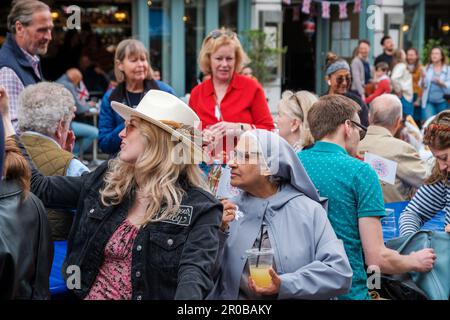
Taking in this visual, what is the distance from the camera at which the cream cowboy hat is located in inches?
119

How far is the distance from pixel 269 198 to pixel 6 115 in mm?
1262

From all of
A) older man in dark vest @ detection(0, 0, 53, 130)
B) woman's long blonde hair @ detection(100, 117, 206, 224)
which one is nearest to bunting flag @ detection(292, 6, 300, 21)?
older man in dark vest @ detection(0, 0, 53, 130)

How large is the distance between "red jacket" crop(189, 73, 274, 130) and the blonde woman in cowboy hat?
2229mm

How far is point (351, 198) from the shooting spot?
3443 mm

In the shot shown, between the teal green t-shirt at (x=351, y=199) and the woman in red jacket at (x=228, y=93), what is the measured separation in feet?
6.29

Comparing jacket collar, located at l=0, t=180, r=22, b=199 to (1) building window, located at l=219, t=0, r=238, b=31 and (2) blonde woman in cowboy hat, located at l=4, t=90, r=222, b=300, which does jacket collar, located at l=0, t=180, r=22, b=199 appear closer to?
(2) blonde woman in cowboy hat, located at l=4, t=90, r=222, b=300

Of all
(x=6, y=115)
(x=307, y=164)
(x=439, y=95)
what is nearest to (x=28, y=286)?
(x=6, y=115)

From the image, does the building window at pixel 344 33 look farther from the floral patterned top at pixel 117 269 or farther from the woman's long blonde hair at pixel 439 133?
the floral patterned top at pixel 117 269

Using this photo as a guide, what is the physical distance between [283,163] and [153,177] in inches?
22.8

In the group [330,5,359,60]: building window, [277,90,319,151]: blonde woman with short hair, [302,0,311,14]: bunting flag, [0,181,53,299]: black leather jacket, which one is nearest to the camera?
[0,181,53,299]: black leather jacket

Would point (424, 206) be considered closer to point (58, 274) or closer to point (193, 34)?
point (58, 274)

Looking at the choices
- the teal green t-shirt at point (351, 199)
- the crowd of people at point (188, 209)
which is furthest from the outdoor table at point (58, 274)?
the teal green t-shirt at point (351, 199)

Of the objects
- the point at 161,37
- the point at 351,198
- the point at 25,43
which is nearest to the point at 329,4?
the point at 161,37
